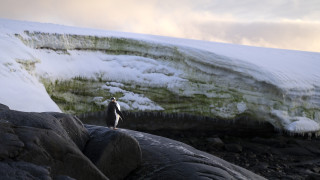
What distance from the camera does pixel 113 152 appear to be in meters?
4.02

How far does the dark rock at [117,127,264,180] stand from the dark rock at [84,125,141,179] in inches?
5.7

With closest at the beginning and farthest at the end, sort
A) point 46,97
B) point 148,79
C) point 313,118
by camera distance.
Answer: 1. point 46,97
2. point 148,79
3. point 313,118

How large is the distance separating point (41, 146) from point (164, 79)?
13168 millimetres

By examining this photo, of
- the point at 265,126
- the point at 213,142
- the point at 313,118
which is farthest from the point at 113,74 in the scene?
the point at 313,118

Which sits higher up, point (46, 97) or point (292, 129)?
point (46, 97)

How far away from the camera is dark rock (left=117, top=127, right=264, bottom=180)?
13.9 ft

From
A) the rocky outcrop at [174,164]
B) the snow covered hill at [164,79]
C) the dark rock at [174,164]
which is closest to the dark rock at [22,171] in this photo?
the rocky outcrop at [174,164]

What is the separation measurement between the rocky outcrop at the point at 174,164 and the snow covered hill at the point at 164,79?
10058mm

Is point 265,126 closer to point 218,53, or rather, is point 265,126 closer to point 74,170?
point 218,53

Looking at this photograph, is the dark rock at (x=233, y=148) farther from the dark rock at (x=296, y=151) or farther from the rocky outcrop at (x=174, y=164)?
the rocky outcrop at (x=174, y=164)

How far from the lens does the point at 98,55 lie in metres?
16.0

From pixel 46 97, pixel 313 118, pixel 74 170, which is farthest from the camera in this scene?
pixel 313 118

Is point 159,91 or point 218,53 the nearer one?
point 159,91

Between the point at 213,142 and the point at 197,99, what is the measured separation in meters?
2.47
